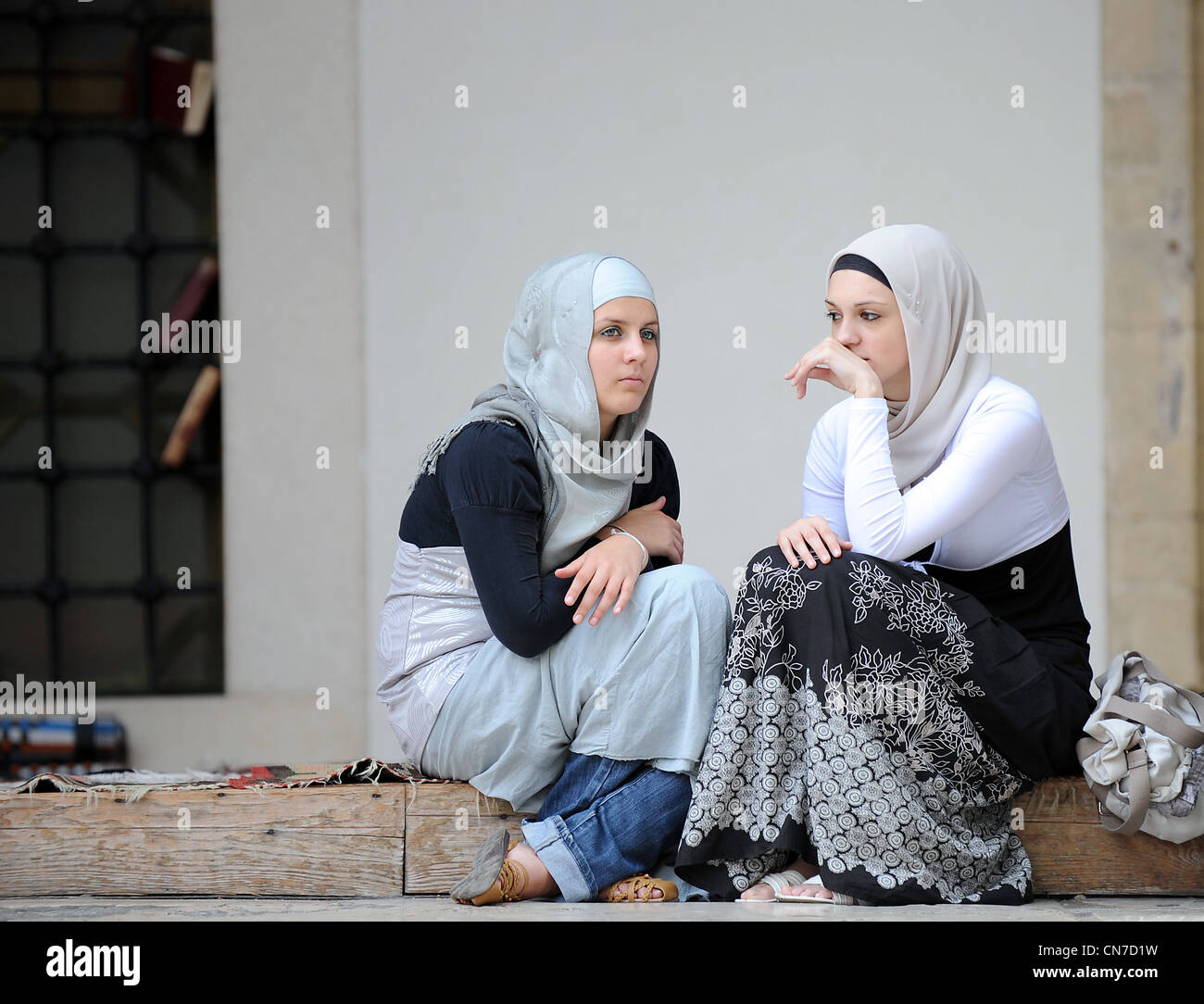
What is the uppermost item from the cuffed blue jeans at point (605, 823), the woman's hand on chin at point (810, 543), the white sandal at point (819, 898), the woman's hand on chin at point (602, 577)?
the woman's hand on chin at point (810, 543)

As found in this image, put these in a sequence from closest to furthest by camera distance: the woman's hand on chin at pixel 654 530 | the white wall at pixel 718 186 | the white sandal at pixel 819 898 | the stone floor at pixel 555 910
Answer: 1. the stone floor at pixel 555 910
2. the white sandal at pixel 819 898
3. the woman's hand on chin at pixel 654 530
4. the white wall at pixel 718 186

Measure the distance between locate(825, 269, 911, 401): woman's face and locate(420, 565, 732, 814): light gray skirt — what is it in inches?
20.4

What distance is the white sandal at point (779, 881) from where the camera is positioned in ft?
6.63

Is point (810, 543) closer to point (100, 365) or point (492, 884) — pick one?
point (492, 884)

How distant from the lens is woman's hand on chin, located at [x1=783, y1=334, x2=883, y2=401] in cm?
219

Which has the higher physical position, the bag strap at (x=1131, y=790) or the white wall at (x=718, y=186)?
the white wall at (x=718, y=186)

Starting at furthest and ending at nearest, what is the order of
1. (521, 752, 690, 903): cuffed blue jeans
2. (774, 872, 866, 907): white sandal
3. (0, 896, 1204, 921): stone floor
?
1. (521, 752, 690, 903): cuffed blue jeans
2. (774, 872, 866, 907): white sandal
3. (0, 896, 1204, 921): stone floor

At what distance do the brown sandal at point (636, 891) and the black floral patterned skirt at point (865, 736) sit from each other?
49mm

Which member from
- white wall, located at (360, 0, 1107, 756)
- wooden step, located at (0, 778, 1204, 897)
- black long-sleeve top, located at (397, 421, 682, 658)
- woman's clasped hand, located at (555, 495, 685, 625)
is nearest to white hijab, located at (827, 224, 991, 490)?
woman's clasped hand, located at (555, 495, 685, 625)

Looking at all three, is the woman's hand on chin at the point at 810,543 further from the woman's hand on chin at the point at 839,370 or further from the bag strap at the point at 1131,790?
the bag strap at the point at 1131,790

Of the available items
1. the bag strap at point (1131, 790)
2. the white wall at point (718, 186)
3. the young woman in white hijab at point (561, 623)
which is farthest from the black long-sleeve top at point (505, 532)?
the white wall at point (718, 186)

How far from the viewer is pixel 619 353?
2258 mm

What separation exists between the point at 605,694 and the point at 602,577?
20 centimetres

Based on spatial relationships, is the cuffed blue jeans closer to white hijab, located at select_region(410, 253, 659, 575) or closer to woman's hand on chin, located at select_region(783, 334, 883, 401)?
white hijab, located at select_region(410, 253, 659, 575)
